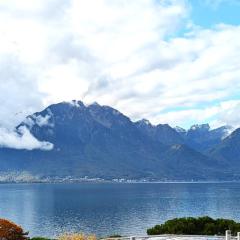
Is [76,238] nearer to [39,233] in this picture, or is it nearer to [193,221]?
[193,221]

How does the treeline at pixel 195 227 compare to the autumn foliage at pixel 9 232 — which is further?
the treeline at pixel 195 227

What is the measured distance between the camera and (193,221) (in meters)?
78.2

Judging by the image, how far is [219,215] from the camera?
648 ft

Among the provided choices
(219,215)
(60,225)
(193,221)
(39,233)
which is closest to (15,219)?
(60,225)

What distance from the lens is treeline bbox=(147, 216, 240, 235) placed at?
74.7 m

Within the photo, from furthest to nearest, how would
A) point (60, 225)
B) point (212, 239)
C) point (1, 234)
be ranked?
point (60, 225) → point (1, 234) → point (212, 239)

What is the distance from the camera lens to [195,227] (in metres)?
77.7

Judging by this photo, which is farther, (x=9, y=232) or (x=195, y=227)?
(x=195, y=227)

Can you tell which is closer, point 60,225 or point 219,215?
point 60,225

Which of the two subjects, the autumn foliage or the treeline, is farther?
the treeline

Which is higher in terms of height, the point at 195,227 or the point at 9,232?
the point at 9,232

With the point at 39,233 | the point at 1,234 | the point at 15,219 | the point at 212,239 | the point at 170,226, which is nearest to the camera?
the point at 212,239

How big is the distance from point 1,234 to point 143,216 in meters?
134

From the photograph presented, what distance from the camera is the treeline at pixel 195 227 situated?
74688mm
